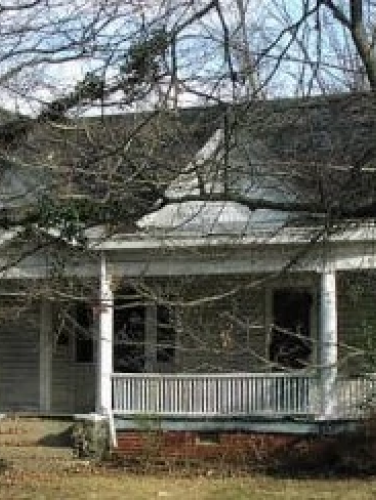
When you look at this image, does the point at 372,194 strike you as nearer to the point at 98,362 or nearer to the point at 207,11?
the point at 207,11

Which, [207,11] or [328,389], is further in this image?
[328,389]

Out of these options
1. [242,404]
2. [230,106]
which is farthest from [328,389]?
[230,106]

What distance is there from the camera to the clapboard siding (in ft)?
79.5

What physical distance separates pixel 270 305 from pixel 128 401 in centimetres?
333

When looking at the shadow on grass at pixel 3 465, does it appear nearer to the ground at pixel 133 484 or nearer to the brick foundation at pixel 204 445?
the ground at pixel 133 484

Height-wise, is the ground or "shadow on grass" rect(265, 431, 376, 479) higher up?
"shadow on grass" rect(265, 431, 376, 479)

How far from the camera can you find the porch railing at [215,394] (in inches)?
774

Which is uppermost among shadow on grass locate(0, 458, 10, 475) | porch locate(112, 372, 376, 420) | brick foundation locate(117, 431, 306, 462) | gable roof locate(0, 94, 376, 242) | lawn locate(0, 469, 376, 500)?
gable roof locate(0, 94, 376, 242)

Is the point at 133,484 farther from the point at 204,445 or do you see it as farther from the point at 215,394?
the point at 215,394

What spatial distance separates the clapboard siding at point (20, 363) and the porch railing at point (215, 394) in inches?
154

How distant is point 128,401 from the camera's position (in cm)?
2056

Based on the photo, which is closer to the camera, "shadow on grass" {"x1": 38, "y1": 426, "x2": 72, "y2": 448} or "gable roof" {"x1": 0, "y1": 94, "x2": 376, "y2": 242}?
"gable roof" {"x1": 0, "y1": 94, "x2": 376, "y2": 242}

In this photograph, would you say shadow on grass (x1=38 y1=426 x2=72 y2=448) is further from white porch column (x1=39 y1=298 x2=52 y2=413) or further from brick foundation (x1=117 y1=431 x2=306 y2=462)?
white porch column (x1=39 y1=298 x2=52 y2=413)

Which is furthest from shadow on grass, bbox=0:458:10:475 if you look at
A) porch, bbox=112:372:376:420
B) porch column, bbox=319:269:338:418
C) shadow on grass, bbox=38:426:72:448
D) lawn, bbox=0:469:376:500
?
porch column, bbox=319:269:338:418
